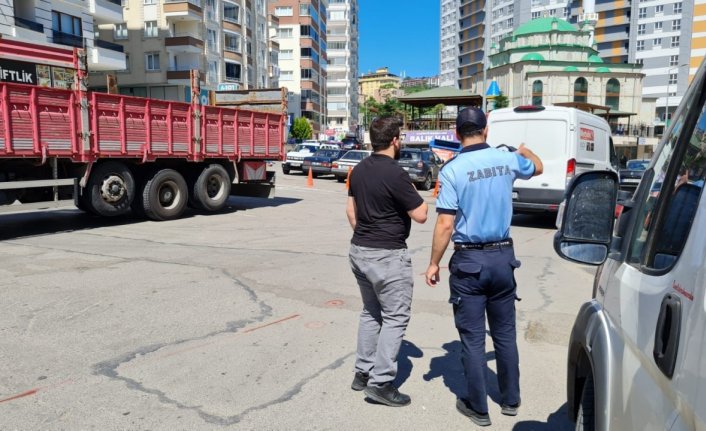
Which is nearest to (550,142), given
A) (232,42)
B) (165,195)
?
(165,195)

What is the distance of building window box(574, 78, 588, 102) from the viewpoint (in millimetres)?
69188

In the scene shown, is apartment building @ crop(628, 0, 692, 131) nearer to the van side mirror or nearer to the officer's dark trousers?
the officer's dark trousers

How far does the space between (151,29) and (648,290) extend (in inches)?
1992

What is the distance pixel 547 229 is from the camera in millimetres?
12414

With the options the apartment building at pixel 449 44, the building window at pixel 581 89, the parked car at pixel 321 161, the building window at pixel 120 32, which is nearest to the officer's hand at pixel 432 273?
the parked car at pixel 321 161

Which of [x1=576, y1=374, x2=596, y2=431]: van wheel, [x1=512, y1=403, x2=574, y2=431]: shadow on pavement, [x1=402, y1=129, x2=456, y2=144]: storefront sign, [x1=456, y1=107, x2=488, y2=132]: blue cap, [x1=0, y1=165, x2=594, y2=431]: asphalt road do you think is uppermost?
[x1=402, y1=129, x2=456, y2=144]: storefront sign

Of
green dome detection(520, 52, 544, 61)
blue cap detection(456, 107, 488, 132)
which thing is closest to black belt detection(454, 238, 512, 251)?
blue cap detection(456, 107, 488, 132)

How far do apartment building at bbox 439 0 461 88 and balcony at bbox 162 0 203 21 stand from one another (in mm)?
81019

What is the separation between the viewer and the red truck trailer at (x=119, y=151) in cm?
940

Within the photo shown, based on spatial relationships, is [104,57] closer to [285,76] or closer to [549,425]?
[549,425]

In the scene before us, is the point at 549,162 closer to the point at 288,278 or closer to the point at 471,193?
the point at 288,278

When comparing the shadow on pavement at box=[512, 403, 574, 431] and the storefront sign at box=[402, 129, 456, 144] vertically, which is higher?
the storefront sign at box=[402, 129, 456, 144]

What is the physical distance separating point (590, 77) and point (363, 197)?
73.5 meters

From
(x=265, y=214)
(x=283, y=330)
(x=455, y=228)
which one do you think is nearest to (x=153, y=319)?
(x=283, y=330)
